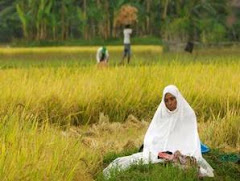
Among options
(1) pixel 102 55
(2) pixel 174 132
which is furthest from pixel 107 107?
(1) pixel 102 55

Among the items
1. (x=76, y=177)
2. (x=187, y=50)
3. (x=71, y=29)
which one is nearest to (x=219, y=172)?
(x=76, y=177)

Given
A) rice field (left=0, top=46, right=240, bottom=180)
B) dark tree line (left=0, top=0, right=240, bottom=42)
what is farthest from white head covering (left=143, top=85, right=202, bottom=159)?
dark tree line (left=0, top=0, right=240, bottom=42)

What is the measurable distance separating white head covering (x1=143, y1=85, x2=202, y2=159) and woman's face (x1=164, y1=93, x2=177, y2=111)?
0.03 metres

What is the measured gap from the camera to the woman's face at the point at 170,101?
5.79 m

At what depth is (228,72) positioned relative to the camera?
11.1 metres

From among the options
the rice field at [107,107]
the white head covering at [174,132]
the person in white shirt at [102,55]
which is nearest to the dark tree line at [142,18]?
the person in white shirt at [102,55]

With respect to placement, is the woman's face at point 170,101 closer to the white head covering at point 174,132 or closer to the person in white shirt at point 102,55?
the white head covering at point 174,132

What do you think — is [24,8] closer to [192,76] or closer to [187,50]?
[187,50]

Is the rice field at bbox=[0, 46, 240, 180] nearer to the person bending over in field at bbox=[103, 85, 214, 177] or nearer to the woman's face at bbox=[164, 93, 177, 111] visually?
the person bending over in field at bbox=[103, 85, 214, 177]

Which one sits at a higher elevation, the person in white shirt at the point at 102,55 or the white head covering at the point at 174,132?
the white head covering at the point at 174,132

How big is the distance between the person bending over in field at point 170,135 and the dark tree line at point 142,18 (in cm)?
2481

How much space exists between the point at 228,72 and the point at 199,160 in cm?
572

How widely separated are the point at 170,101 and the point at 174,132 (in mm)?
303

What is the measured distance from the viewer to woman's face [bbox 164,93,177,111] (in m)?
5.79
